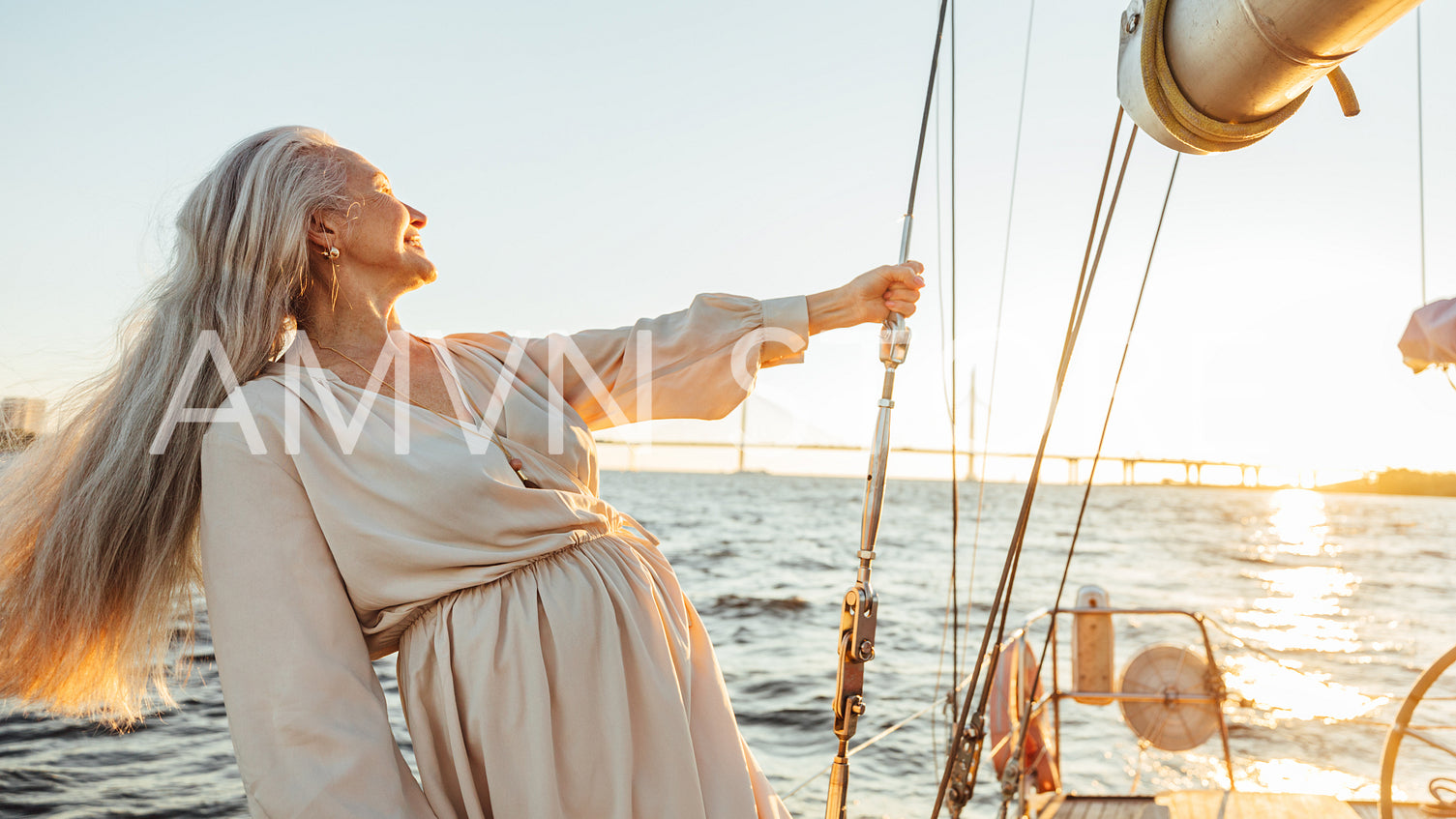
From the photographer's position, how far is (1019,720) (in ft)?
14.6

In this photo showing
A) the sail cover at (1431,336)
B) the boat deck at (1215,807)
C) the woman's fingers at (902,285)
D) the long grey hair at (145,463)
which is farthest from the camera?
the boat deck at (1215,807)

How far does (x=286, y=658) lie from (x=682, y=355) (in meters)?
0.69

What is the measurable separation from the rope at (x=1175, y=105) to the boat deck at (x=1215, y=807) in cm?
272

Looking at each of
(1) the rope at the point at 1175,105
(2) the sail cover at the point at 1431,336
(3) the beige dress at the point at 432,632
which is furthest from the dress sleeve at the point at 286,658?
(2) the sail cover at the point at 1431,336

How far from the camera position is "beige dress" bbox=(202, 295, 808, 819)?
1151mm

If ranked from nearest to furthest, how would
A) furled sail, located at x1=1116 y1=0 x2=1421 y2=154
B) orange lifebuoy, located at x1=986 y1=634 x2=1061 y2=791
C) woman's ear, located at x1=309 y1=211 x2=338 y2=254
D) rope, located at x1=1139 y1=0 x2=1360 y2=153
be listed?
furled sail, located at x1=1116 y1=0 x2=1421 y2=154 < rope, located at x1=1139 y1=0 x2=1360 y2=153 < woman's ear, located at x1=309 y1=211 x2=338 y2=254 < orange lifebuoy, located at x1=986 y1=634 x2=1061 y2=791

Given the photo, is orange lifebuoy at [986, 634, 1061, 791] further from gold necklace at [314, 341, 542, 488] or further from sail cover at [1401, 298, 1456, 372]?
gold necklace at [314, 341, 542, 488]

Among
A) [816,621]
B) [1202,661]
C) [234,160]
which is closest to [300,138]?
[234,160]

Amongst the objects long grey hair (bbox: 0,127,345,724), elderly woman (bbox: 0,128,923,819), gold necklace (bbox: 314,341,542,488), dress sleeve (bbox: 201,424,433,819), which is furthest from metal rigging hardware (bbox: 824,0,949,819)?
long grey hair (bbox: 0,127,345,724)

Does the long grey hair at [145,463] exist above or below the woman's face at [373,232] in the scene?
below

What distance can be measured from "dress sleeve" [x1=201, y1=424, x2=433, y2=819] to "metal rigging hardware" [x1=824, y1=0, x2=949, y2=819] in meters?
0.58

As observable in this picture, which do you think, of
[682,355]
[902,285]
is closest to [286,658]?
[682,355]

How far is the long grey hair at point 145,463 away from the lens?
Answer: 124cm

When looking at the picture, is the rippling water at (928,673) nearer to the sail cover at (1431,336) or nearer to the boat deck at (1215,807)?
the boat deck at (1215,807)
